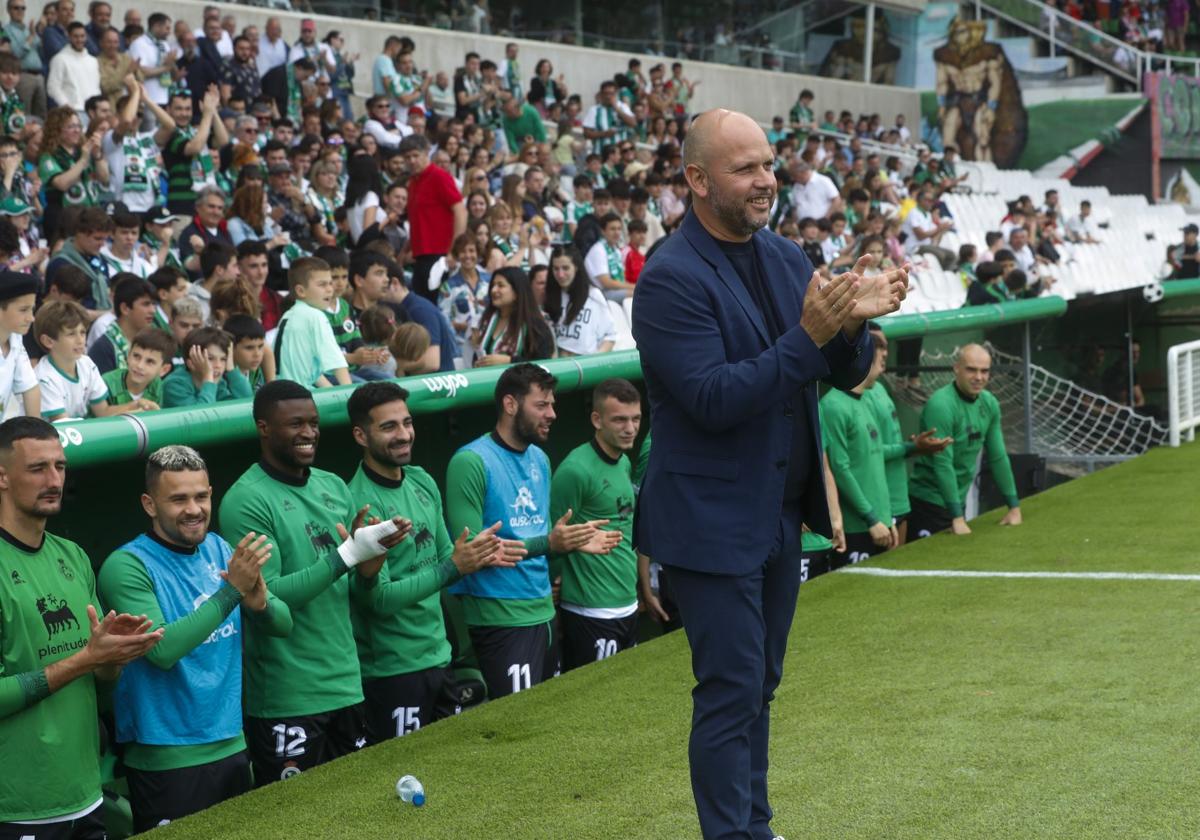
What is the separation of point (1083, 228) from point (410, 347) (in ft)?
68.0

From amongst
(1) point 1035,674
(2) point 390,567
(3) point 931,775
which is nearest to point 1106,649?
(1) point 1035,674

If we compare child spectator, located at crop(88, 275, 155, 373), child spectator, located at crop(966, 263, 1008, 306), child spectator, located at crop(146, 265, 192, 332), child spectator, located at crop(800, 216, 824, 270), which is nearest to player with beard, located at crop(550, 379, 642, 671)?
child spectator, located at crop(88, 275, 155, 373)

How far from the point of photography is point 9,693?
4.18m

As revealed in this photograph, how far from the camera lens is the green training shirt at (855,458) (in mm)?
8344

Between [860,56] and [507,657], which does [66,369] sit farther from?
[860,56]

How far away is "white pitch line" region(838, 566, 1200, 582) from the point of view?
758cm

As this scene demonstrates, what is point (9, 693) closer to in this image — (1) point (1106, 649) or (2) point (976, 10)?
(1) point (1106, 649)

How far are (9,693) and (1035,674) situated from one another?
3.64 meters

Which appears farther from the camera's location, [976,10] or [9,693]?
[976,10]

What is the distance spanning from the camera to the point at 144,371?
253 inches

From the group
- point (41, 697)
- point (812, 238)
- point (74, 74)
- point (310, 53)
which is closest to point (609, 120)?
point (310, 53)

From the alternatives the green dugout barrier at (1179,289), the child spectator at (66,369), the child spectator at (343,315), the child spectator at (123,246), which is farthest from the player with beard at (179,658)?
the green dugout barrier at (1179,289)

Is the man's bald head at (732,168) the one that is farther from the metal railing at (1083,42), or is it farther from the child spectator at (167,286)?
the metal railing at (1083,42)

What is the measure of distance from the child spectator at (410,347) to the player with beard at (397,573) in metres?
1.62
